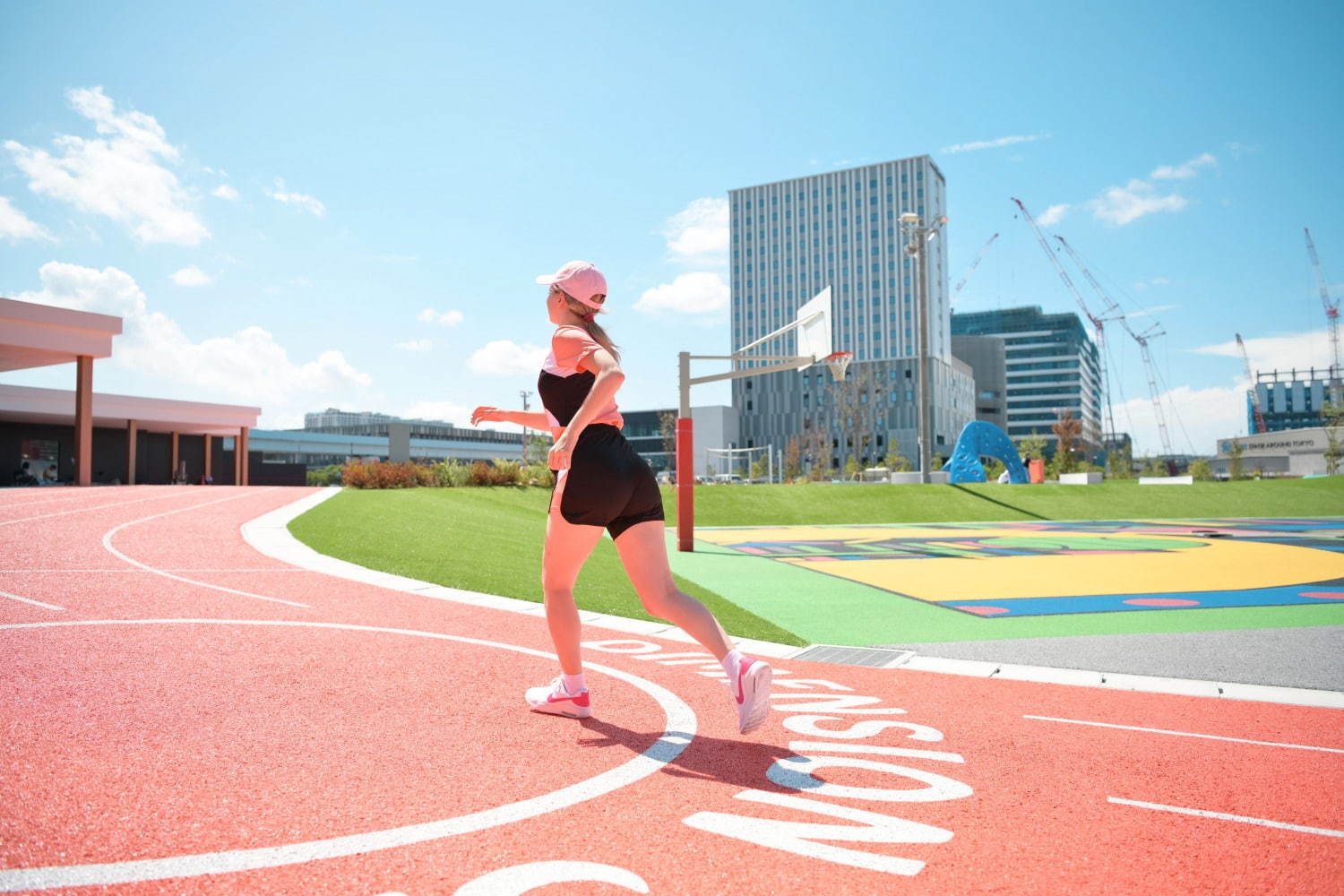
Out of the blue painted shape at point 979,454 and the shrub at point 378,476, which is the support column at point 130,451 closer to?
the shrub at point 378,476

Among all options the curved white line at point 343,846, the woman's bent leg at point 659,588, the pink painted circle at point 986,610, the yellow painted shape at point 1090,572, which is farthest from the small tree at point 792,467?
the curved white line at point 343,846

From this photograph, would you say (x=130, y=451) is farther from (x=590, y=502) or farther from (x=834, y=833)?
(x=834, y=833)

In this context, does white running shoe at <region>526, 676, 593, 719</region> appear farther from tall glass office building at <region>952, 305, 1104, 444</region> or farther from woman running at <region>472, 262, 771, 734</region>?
tall glass office building at <region>952, 305, 1104, 444</region>

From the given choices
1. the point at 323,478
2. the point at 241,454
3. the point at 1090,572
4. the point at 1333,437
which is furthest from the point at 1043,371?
the point at 1090,572

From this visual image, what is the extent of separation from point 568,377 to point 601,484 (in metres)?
0.61

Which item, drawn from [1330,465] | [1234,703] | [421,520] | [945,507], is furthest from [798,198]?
[1234,703]

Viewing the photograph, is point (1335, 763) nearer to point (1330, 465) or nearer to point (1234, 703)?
point (1234, 703)

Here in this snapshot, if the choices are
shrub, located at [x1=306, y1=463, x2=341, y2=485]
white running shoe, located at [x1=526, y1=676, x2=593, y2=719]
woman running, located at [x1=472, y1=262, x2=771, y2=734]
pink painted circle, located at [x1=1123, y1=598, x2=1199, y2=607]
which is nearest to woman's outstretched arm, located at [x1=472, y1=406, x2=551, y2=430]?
woman running, located at [x1=472, y1=262, x2=771, y2=734]

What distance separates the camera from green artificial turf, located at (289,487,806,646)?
9.08 m

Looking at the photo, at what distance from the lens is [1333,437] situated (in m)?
60.5

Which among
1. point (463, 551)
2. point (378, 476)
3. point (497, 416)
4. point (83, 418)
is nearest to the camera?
point (497, 416)

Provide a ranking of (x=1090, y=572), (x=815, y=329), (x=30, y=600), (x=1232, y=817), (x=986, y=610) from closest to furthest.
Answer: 1. (x=1232, y=817)
2. (x=30, y=600)
3. (x=986, y=610)
4. (x=1090, y=572)
5. (x=815, y=329)

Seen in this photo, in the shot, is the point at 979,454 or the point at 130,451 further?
the point at 979,454

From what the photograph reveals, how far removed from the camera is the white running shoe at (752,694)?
13.5 ft
